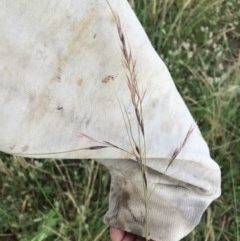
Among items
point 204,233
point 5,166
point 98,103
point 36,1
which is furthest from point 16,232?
point 36,1

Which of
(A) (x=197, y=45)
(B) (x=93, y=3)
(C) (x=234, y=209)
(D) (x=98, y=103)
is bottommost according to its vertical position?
(C) (x=234, y=209)

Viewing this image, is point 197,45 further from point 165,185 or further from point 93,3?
point 93,3

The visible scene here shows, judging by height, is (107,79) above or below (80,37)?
below

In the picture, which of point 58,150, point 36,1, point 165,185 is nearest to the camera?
point 36,1

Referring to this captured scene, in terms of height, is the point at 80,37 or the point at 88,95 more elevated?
the point at 80,37

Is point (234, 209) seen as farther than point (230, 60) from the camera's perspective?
No

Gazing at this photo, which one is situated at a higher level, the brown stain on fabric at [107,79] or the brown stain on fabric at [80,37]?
the brown stain on fabric at [80,37]

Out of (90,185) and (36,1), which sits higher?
(36,1)

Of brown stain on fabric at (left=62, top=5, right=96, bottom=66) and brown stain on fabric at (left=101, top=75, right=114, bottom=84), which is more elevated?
brown stain on fabric at (left=62, top=5, right=96, bottom=66)
